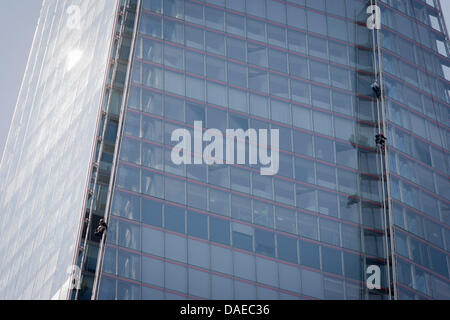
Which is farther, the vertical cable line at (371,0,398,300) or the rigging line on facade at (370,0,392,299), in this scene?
the rigging line on facade at (370,0,392,299)

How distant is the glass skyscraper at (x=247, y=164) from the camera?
88438mm

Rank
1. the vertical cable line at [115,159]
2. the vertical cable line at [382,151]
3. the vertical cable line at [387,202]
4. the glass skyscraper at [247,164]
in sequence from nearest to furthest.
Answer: the vertical cable line at [115,159] < the glass skyscraper at [247,164] < the vertical cable line at [387,202] < the vertical cable line at [382,151]

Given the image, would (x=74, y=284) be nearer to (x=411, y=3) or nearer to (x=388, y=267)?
(x=388, y=267)

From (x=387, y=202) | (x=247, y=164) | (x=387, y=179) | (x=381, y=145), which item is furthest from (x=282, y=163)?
(x=381, y=145)

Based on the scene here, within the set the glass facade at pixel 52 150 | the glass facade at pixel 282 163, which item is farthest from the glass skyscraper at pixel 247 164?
the glass facade at pixel 52 150

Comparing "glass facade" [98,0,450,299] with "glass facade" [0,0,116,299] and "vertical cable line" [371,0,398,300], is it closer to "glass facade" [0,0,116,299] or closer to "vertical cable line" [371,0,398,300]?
"vertical cable line" [371,0,398,300]

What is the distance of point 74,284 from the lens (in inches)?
3359

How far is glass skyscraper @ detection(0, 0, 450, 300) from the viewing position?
290ft

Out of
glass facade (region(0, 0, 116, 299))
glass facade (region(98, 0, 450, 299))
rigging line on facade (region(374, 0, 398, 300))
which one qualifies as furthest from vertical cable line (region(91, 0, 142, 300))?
rigging line on facade (region(374, 0, 398, 300))

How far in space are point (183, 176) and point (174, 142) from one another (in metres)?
3.25

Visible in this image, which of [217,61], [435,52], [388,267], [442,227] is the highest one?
[435,52]

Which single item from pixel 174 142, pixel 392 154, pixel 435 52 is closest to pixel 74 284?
pixel 174 142

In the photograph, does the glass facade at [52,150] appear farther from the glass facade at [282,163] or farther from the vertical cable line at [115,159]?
the glass facade at [282,163]

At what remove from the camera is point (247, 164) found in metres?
95.2
